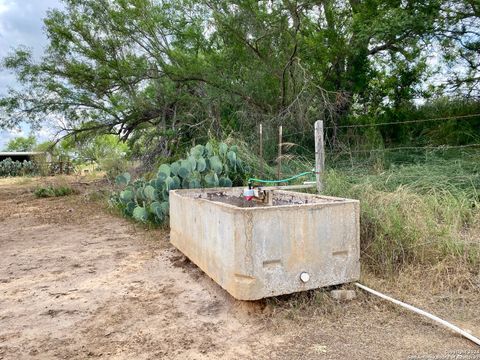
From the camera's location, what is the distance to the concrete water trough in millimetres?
3070

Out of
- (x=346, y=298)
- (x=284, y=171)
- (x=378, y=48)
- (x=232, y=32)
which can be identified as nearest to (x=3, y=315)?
(x=346, y=298)

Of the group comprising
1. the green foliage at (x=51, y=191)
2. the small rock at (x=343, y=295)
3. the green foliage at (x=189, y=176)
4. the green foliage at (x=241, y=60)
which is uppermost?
the green foliage at (x=241, y=60)

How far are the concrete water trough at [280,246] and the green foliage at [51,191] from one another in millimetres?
9505

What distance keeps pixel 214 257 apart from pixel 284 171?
10.7 feet

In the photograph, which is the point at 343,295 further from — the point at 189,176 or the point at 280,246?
the point at 189,176

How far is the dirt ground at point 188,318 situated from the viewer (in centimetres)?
259

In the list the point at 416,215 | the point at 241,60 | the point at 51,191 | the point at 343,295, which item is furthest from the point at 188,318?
the point at 51,191

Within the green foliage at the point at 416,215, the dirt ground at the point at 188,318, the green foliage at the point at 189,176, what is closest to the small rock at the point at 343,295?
the dirt ground at the point at 188,318

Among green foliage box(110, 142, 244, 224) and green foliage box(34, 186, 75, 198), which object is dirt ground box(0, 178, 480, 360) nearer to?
green foliage box(110, 142, 244, 224)

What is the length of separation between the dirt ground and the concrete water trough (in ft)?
0.65

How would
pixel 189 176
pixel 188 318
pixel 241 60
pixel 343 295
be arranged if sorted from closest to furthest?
1. pixel 188 318
2. pixel 343 295
3. pixel 189 176
4. pixel 241 60

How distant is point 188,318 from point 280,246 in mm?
919

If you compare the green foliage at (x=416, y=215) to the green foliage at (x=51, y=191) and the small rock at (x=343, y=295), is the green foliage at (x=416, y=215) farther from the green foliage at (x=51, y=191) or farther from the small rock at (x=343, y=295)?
the green foliage at (x=51, y=191)

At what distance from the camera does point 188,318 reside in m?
3.12
